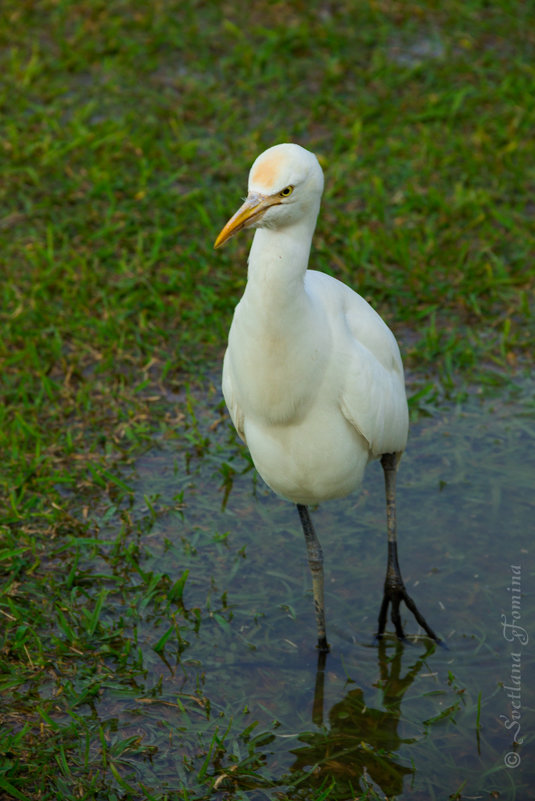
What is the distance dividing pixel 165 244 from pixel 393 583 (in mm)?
2717

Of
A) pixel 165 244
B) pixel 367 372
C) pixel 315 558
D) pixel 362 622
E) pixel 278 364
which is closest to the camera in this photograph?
pixel 278 364

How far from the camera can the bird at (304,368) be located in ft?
9.03

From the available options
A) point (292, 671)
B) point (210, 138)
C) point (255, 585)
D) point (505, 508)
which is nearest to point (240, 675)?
point (292, 671)

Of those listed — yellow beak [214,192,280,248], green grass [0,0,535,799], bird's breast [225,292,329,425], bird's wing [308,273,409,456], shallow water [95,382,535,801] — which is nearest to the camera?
yellow beak [214,192,280,248]

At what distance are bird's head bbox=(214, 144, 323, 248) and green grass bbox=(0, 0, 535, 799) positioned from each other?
159cm

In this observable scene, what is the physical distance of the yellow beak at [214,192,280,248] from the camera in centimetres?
269

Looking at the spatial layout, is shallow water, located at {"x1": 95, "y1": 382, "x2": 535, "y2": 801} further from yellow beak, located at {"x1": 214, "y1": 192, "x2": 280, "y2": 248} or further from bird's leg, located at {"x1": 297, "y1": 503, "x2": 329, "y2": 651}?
yellow beak, located at {"x1": 214, "y1": 192, "x2": 280, "y2": 248}

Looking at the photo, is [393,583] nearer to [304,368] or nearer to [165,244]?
[304,368]

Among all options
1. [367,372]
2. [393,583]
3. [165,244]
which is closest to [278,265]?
[367,372]

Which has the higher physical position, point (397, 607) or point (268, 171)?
point (268, 171)

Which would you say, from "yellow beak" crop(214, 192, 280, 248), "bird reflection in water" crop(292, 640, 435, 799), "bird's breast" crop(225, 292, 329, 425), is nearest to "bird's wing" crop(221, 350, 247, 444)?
"bird's breast" crop(225, 292, 329, 425)

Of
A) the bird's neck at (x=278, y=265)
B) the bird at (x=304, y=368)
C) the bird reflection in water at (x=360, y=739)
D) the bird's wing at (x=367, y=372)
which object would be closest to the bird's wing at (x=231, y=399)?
the bird at (x=304, y=368)

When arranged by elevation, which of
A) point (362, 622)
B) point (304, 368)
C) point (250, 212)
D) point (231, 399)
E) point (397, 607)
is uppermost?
point (250, 212)

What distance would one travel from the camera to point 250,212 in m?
2.70
